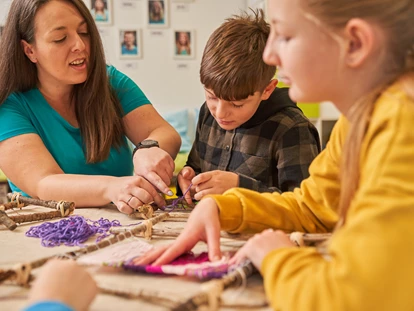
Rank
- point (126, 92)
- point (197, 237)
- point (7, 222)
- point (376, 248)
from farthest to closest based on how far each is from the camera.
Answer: point (126, 92)
point (7, 222)
point (197, 237)
point (376, 248)

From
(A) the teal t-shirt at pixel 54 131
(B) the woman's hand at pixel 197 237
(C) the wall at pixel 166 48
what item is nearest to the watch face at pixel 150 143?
(A) the teal t-shirt at pixel 54 131

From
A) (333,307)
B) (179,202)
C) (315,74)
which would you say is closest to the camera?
(333,307)

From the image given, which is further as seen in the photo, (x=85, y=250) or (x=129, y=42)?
(x=129, y=42)

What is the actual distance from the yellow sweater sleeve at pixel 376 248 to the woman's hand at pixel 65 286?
255 millimetres

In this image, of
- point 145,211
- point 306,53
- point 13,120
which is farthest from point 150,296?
point 13,120

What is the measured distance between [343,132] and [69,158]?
1.02 m

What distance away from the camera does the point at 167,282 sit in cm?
76

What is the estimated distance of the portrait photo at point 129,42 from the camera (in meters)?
4.46

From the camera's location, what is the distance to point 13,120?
1534mm

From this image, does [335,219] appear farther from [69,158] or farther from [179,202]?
[69,158]

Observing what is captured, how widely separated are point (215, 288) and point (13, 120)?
1120mm

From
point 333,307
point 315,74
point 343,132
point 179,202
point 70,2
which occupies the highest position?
point 70,2

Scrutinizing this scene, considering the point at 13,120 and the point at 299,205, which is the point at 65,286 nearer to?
the point at 299,205

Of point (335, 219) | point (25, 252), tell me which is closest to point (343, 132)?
point (335, 219)
